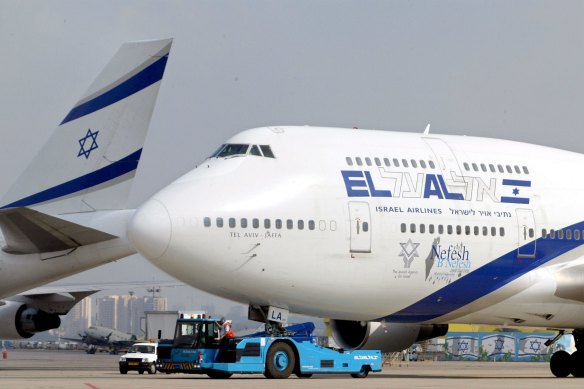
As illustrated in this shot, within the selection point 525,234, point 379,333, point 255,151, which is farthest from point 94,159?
point 525,234

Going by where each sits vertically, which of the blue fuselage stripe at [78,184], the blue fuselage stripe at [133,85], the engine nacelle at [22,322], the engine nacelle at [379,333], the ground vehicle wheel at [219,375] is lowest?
the ground vehicle wheel at [219,375]

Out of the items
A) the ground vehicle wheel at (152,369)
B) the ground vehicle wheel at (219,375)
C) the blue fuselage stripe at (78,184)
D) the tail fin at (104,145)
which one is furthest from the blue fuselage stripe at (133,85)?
the ground vehicle wheel at (152,369)

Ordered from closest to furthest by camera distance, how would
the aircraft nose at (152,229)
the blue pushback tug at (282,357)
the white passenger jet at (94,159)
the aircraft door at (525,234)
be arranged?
the aircraft nose at (152,229) → the blue pushback tug at (282,357) → the aircraft door at (525,234) → the white passenger jet at (94,159)

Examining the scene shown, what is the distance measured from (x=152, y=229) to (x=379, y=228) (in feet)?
17.5

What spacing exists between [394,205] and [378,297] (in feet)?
7.14

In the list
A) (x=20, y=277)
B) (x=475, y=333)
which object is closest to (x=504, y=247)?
(x=20, y=277)

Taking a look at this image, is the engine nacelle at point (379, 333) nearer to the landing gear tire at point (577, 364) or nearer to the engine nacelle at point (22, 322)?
the landing gear tire at point (577, 364)

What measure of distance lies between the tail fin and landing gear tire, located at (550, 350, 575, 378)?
511 inches

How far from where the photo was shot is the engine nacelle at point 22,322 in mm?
39812

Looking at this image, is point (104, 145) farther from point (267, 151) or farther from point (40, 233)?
point (267, 151)

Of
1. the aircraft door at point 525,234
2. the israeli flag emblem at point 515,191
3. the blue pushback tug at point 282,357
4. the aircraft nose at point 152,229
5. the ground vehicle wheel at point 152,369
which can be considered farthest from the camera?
the ground vehicle wheel at point 152,369

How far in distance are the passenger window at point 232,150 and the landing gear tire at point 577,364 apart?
1085 centimetres

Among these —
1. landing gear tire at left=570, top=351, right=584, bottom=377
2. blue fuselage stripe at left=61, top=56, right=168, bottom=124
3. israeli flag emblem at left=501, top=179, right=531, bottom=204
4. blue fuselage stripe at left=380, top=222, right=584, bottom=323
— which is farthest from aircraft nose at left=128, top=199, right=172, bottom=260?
landing gear tire at left=570, top=351, right=584, bottom=377

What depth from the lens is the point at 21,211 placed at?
95.1 feet
